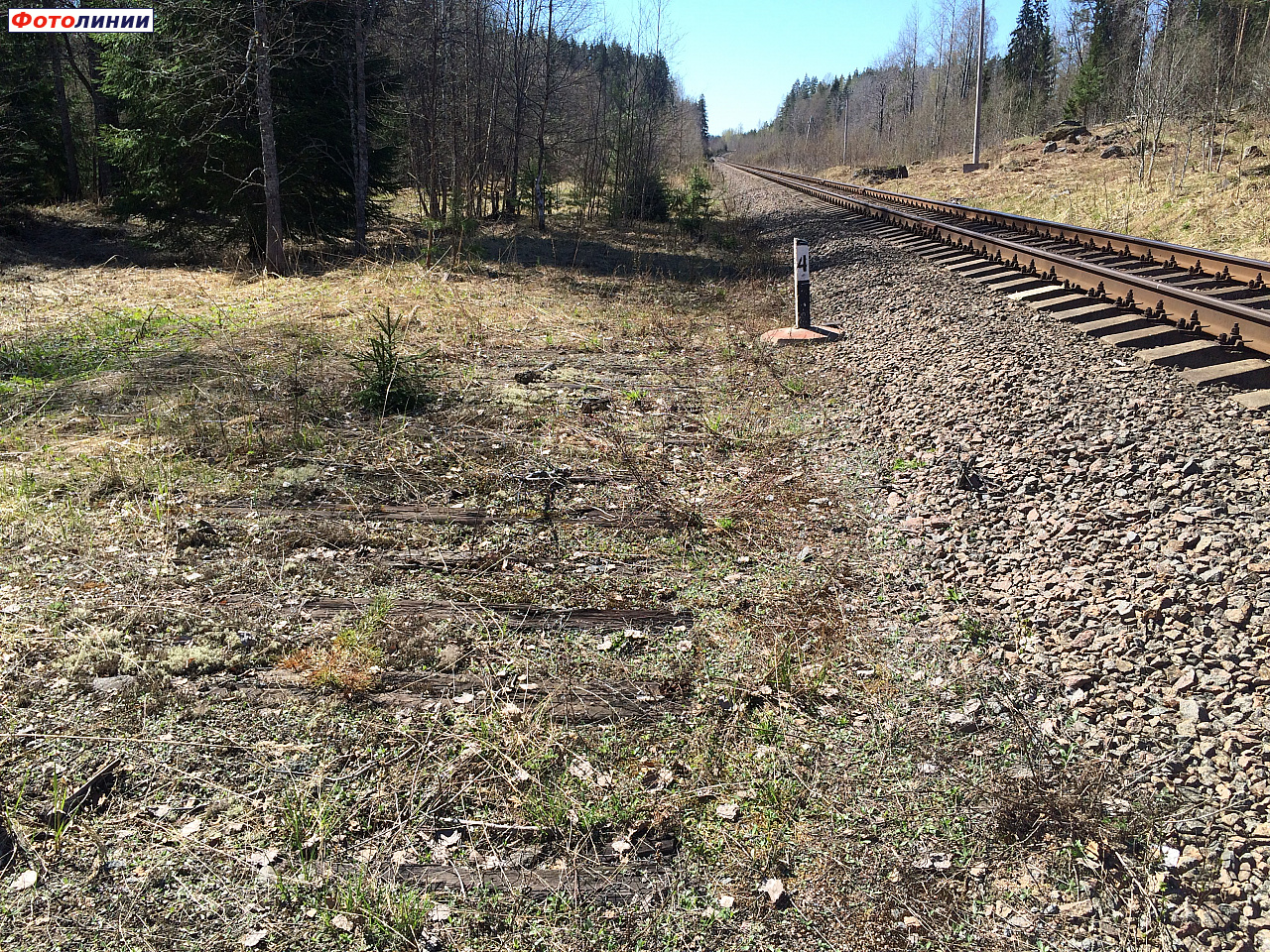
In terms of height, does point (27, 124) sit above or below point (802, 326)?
above

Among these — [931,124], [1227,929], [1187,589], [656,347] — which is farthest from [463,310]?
[931,124]

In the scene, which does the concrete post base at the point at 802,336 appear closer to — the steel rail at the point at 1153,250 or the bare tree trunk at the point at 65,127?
the steel rail at the point at 1153,250

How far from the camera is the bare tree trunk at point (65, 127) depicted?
22.8 meters

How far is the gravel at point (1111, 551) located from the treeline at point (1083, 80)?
18357 mm

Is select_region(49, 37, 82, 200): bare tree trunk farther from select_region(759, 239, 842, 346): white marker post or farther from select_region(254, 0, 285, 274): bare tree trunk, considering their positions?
select_region(759, 239, 842, 346): white marker post

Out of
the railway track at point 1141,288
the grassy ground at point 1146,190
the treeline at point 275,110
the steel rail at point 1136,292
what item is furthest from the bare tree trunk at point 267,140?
the grassy ground at point 1146,190

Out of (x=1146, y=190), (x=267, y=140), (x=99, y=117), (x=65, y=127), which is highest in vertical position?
(x=99, y=117)

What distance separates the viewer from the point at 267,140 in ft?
45.8

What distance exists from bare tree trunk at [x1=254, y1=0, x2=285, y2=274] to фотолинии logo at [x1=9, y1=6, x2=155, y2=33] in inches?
106

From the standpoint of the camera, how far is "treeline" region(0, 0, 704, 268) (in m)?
14.7

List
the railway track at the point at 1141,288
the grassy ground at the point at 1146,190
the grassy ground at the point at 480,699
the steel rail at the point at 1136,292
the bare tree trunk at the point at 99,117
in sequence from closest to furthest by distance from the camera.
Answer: the grassy ground at the point at 480,699 → the railway track at the point at 1141,288 → the steel rail at the point at 1136,292 → the grassy ground at the point at 1146,190 → the bare tree trunk at the point at 99,117

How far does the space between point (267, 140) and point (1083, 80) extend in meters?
52.4

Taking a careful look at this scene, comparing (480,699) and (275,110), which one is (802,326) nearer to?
(480,699)

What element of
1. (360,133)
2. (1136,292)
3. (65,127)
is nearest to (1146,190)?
(1136,292)
